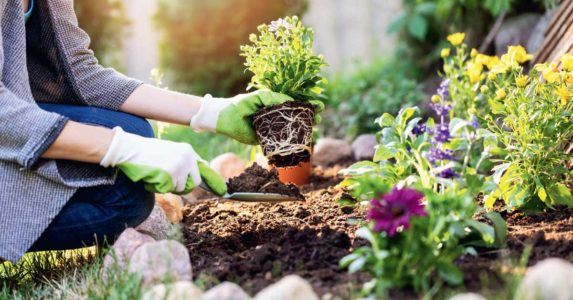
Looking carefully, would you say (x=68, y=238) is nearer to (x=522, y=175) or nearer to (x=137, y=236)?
(x=137, y=236)

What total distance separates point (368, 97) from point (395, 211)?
327 cm

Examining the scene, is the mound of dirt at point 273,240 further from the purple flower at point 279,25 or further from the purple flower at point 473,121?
the purple flower at point 279,25

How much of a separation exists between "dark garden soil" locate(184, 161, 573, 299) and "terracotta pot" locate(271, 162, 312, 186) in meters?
0.37

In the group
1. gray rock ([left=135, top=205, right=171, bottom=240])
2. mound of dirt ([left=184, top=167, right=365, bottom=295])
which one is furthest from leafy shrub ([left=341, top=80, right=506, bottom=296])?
gray rock ([left=135, top=205, right=171, bottom=240])

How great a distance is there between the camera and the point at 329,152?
4031 millimetres

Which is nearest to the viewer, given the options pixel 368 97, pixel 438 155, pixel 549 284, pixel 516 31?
pixel 549 284

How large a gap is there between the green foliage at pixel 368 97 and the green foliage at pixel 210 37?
0.71 m

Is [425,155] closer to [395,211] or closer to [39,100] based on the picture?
[395,211]

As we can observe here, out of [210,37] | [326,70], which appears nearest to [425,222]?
[210,37]

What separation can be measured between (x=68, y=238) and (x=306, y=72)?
3.17 feet

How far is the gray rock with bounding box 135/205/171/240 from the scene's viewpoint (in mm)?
2439

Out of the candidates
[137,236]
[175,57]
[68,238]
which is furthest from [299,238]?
[175,57]

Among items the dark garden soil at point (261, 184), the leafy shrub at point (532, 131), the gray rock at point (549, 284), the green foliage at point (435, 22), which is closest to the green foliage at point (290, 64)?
the dark garden soil at point (261, 184)

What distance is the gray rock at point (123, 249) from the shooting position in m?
1.97
